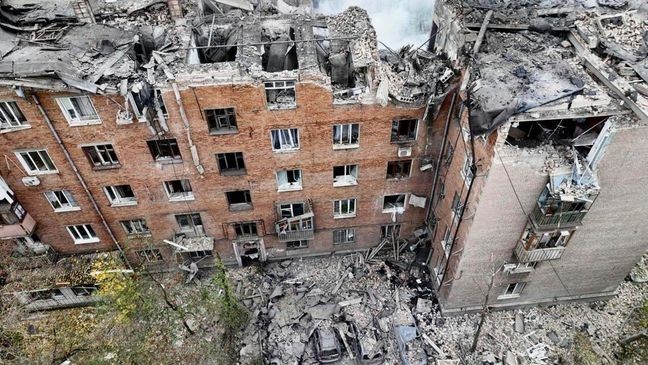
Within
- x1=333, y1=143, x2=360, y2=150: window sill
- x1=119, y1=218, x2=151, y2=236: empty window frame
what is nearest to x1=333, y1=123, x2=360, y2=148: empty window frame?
x1=333, y1=143, x2=360, y2=150: window sill

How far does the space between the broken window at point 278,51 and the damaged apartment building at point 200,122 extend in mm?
79

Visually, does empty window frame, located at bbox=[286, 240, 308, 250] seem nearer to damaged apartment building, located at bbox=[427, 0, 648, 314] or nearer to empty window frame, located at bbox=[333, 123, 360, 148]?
empty window frame, located at bbox=[333, 123, 360, 148]

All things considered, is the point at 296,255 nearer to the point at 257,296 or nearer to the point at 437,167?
the point at 257,296

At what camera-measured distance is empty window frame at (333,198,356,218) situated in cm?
3127

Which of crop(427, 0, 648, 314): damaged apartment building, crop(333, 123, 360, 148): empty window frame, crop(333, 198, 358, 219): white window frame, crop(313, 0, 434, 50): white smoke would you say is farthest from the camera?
crop(313, 0, 434, 50): white smoke

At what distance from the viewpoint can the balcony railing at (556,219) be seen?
2338cm

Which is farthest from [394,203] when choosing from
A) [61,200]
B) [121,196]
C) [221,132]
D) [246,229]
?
[61,200]

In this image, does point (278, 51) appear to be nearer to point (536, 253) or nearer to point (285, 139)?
point (285, 139)

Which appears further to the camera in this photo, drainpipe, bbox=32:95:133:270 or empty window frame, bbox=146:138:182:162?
empty window frame, bbox=146:138:182:162

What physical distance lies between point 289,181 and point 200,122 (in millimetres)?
7284

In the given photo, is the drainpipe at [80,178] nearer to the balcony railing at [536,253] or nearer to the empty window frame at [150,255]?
the empty window frame at [150,255]

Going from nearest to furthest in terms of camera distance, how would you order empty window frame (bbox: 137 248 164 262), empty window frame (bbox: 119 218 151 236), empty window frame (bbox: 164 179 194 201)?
empty window frame (bbox: 164 179 194 201), empty window frame (bbox: 119 218 151 236), empty window frame (bbox: 137 248 164 262)

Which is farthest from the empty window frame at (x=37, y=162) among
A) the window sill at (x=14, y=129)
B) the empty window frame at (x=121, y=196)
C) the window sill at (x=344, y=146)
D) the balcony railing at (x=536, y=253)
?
the balcony railing at (x=536, y=253)

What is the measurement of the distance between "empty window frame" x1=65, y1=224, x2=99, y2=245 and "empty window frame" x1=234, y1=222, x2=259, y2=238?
958 centimetres
